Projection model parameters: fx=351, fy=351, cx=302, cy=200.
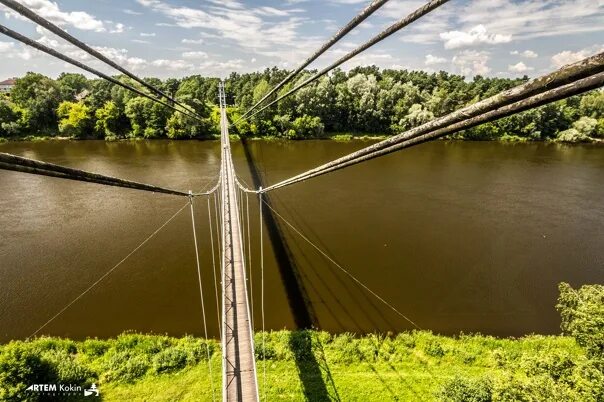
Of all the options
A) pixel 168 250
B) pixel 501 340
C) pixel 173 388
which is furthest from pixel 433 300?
pixel 168 250

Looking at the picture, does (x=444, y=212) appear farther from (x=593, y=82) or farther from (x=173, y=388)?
(x=593, y=82)

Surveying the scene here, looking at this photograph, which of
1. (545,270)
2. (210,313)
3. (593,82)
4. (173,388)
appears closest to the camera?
(593,82)

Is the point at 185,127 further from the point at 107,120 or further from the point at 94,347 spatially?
the point at 94,347

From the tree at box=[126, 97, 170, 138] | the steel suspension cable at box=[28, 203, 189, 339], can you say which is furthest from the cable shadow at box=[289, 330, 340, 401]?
the tree at box=[126, 97, 170, 138]

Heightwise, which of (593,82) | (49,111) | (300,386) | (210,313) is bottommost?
(300,386)

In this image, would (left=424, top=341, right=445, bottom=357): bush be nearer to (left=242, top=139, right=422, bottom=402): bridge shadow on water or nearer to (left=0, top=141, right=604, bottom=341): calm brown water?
(left=242, top=139, right=422, bottom=402): bridge shadow on water

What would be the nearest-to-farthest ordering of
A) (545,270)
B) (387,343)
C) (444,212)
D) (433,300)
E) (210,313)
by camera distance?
(387,343), (210,313), (433,300), (545,270), (444,212)

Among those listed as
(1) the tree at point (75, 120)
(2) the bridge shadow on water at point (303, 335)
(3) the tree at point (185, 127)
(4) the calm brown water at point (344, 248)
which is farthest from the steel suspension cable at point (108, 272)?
(1) the tree at point (75, 120)
